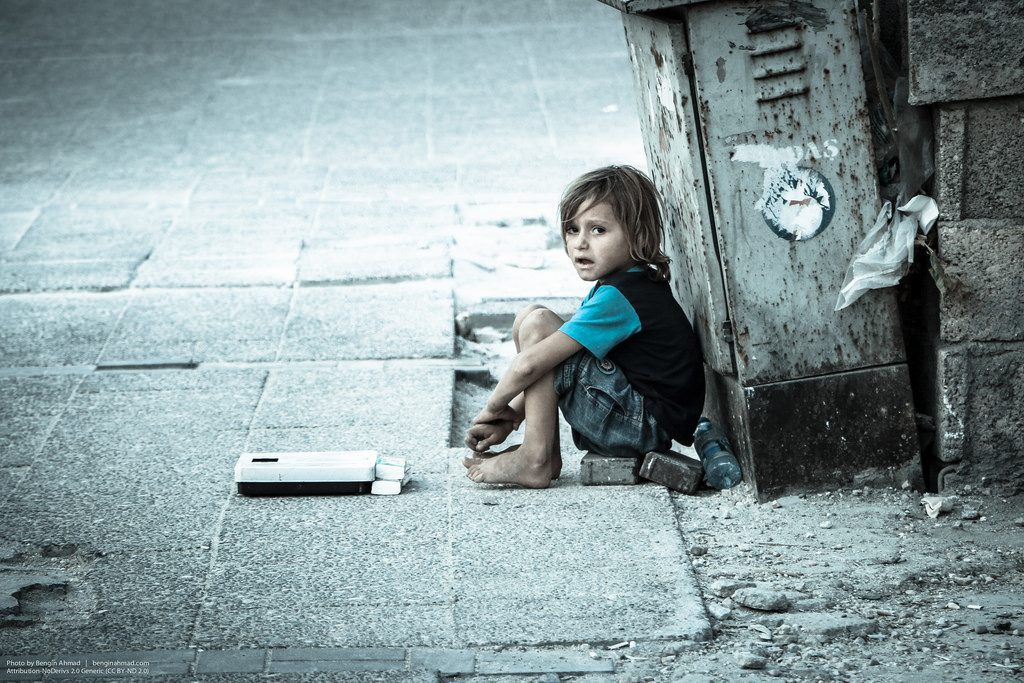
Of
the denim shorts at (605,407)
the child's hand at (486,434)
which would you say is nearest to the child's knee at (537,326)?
the denim shorts at (605,407)

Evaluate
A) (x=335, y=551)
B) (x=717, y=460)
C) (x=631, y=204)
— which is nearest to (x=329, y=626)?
(x=335, y=551)

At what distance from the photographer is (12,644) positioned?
8.54 ft

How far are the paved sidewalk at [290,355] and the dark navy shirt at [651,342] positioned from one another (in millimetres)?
277

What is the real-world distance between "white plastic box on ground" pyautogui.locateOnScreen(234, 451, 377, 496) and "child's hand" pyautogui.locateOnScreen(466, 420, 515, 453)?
31 cm

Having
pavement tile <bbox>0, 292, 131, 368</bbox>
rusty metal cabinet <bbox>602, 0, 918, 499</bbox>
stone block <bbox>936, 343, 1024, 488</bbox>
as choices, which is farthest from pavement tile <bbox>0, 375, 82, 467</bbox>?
stone block <bbox>936, 343, 1024, 488</bbox>

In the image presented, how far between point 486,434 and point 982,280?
1.50 m

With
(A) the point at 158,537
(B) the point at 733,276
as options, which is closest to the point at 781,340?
(B) the point at 733,276

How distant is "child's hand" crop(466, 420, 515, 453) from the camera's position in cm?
→ 343

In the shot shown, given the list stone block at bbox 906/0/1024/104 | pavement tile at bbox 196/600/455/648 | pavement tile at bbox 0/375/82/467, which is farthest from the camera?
pavement tile at bbox 0/375/82/467

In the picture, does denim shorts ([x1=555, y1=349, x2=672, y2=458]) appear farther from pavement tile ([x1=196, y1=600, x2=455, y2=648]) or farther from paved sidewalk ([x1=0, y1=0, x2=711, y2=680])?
pavement tile ([x1=196, y1=600, x2=455, y2=648])

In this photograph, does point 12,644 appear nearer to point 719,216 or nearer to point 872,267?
point 719,216

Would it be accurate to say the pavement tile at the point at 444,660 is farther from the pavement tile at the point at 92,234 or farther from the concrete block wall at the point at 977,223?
the pavement tile at the point at 92,234

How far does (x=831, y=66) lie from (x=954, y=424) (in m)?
1.08

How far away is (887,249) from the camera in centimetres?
314
